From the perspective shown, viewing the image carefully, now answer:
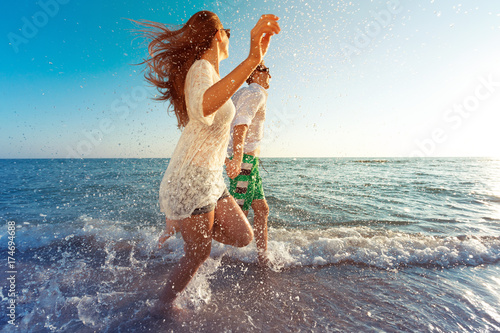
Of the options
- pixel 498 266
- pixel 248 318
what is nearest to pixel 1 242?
pixel 248 318

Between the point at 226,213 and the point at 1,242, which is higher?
the point at 226,213

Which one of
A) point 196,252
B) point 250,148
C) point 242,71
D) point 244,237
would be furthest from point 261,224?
point 242,71

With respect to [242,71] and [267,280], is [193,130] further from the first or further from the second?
[267,280]

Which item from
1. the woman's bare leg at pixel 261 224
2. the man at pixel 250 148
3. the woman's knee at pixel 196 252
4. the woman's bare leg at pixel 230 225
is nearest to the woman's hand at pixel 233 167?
the man at pixel 250 148

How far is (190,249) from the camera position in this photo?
1677 mm

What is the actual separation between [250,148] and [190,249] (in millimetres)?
1385

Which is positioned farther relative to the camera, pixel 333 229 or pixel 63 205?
pixel 63 205

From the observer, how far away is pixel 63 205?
758 cm

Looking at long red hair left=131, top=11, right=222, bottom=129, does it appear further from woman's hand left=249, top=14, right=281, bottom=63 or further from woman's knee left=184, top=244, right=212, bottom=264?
woman's knee left=184, top=244, right=212, bottom=264

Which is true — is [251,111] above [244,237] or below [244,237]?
above

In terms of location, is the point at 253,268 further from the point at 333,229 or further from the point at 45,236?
the point at 45,236

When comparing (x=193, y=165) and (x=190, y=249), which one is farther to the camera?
(x=190, y=249)

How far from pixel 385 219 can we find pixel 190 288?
526 cm

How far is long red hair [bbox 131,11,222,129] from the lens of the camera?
1532 mm
